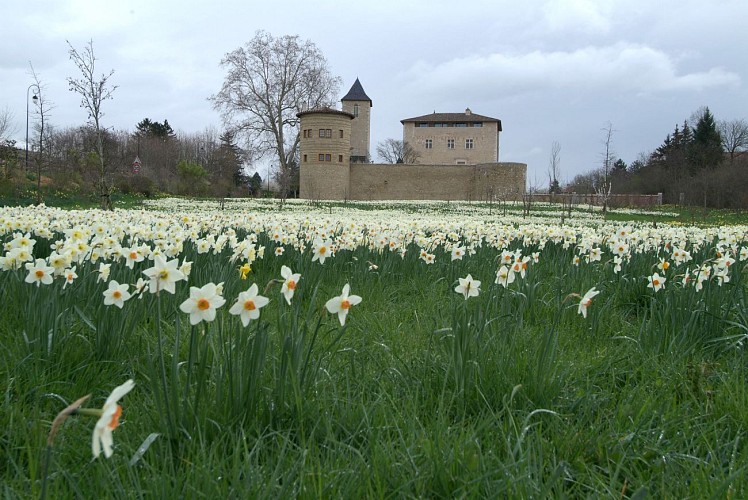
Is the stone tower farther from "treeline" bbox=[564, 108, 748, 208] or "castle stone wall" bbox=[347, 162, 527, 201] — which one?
"treeline" bbox=[564, 108, 748, 208]

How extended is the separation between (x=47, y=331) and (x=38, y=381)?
0.90 ft

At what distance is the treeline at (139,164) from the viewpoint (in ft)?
85.2

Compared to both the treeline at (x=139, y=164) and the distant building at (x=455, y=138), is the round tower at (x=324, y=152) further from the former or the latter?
the distant building at (x=455, y=138)

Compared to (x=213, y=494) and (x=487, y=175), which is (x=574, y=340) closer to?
(x=213, y=494)

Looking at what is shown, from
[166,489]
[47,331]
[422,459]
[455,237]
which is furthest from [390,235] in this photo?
[166,489]

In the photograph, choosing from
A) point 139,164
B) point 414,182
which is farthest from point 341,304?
point 414,182

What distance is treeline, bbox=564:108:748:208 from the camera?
31.8m

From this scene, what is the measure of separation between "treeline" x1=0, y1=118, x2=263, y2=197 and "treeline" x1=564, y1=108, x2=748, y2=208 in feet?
86.9

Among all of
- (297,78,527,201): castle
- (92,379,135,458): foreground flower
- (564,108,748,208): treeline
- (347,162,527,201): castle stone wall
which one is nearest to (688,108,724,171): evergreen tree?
(564,108,748,208): treeline

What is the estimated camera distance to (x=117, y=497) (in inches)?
55.3

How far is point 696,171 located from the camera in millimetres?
43719

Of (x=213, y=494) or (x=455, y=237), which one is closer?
(x=213, y=494)

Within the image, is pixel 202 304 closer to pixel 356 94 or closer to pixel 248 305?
pixel 248 305

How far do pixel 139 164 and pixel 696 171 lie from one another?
40339 millimetres
